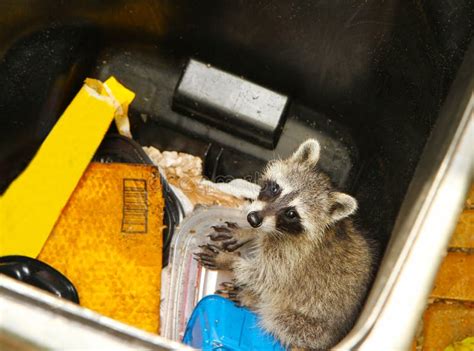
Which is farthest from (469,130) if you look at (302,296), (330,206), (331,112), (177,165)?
(177,165)

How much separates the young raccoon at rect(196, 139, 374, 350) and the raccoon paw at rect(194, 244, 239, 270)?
0.36 ft

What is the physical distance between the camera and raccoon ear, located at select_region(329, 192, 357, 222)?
1.55 meters

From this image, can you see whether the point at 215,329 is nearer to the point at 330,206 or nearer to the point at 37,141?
the point at 330,206

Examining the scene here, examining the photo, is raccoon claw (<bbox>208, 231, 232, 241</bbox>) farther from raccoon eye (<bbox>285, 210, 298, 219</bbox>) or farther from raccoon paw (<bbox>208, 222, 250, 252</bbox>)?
raccoon eye (<bbox>285, 210, 298, 219</bbox>)

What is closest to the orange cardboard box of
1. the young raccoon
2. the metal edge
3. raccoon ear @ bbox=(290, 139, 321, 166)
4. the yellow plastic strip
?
the yellow plastic strip

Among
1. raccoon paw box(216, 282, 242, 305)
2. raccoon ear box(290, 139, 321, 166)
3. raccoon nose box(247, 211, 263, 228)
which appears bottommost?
raccoon paw box(216, 282, 242, 305)

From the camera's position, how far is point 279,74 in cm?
193

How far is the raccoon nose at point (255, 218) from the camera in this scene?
1567 millimetres

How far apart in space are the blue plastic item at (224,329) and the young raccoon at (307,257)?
4 centimetres

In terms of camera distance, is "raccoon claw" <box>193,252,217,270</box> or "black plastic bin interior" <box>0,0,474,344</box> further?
"raccoon claw" <box>193,252,217,270</box>

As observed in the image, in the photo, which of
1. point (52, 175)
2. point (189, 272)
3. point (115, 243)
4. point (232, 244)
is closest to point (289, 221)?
point (232, 244)

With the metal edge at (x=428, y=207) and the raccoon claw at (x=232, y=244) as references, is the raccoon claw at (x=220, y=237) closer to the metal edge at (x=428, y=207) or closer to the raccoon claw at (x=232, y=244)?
the raccoon claw at (x=232, y=244)

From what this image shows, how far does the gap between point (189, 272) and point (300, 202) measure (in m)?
0.43

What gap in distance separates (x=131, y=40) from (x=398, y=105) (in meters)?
0.83
